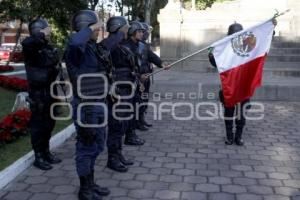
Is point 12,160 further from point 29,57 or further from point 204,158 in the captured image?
point 204,158

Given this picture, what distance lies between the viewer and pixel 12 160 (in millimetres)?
5906

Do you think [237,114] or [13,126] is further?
[237,114]

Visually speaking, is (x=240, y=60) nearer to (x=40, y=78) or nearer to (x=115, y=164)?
(x=115, y=164)

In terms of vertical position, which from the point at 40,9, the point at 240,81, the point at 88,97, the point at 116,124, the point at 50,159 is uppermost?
the point at 40,9

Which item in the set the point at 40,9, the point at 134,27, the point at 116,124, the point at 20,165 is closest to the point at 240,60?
the point at 134,27

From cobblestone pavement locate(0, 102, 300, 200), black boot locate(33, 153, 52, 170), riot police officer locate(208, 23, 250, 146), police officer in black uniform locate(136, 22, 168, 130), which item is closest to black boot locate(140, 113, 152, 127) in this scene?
police officer in black uniform locate(136, 22, 168, 130)

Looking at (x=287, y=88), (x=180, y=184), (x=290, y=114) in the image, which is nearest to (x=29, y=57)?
(x=180, y=184)

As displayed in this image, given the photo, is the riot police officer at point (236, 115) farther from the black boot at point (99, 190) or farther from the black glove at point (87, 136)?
the black glove at point (87, 136)

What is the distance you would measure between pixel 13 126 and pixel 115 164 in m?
2.07

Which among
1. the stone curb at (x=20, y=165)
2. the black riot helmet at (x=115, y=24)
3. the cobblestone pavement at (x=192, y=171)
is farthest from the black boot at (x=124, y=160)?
the black riot helmet at (x=115, y=24)

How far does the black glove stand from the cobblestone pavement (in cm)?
70

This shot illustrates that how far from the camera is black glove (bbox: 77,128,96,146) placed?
181 inches

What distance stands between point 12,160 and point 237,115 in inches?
137

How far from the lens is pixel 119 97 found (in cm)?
572
